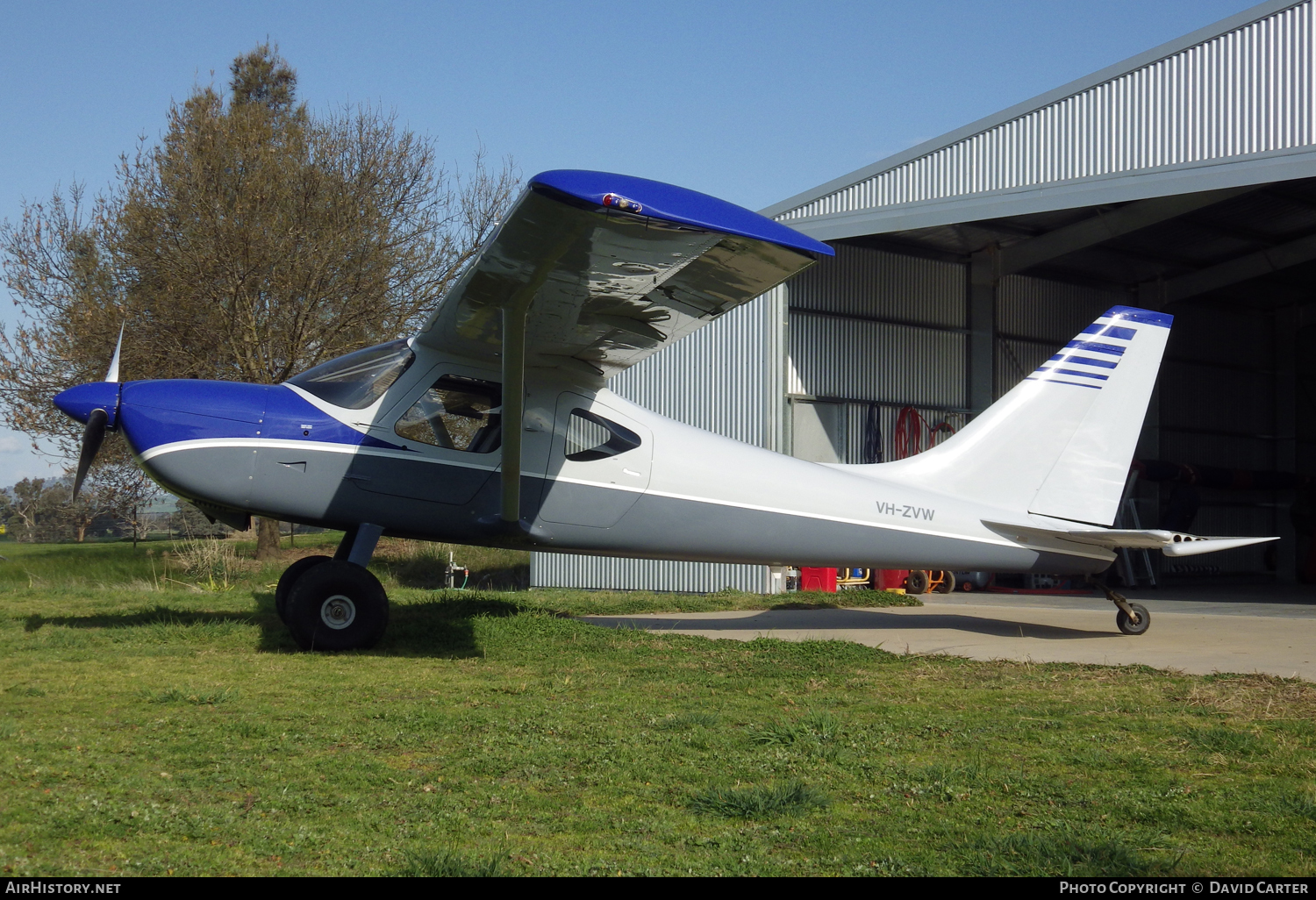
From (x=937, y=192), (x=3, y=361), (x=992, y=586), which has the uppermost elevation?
(x=937, y=192)

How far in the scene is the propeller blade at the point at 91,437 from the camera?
6.91m

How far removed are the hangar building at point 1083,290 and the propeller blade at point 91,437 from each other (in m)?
5.19

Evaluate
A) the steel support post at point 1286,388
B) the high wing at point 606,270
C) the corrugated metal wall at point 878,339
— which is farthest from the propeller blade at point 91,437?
the steel support post at point 1286,388

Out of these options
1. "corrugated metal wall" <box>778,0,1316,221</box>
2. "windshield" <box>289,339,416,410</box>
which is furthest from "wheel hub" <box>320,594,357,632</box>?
"corrugated metal wall" <box>778,0,1316,221</box>

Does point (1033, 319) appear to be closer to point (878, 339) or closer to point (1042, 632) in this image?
point (878, 339)

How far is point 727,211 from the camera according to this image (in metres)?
5.09

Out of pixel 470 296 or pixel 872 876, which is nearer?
pixel 872 876

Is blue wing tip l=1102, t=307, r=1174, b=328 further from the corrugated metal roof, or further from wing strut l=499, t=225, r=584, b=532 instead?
wing strut l=499, t=225, r=584, b=532

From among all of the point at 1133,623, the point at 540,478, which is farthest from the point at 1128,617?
the point at 540,478

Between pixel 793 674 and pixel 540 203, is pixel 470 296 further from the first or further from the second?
pixel 793 674

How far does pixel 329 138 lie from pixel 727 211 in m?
18.5

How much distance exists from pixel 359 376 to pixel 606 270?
8.45 ft


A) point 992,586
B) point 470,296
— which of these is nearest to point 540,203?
point 470,296

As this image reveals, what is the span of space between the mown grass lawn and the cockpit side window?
155cm
